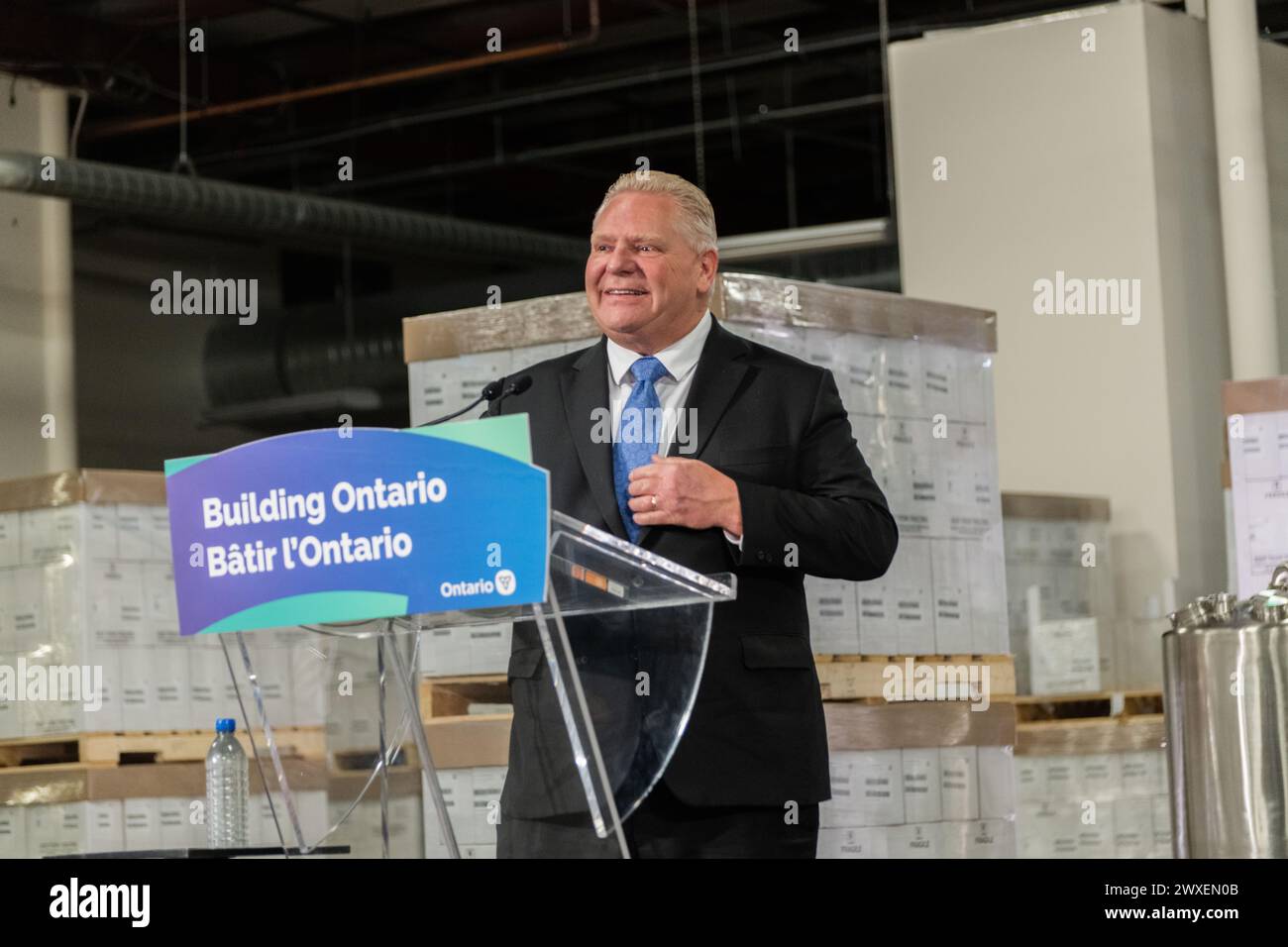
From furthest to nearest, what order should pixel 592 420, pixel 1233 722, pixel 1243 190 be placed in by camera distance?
pixel 1243 190, pixel 1233 722, pixel 592 420

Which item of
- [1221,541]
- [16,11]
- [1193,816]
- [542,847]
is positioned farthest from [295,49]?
[542,847]

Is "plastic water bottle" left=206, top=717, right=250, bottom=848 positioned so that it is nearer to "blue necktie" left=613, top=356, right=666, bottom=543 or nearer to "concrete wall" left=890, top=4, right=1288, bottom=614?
"blue necktie" left=613, top=356, right=666, bottom=543

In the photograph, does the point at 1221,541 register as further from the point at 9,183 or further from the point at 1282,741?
the point at 9,183

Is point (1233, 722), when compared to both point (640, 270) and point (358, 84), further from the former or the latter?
point (358, 84)

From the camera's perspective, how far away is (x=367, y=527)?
2729 millimetres

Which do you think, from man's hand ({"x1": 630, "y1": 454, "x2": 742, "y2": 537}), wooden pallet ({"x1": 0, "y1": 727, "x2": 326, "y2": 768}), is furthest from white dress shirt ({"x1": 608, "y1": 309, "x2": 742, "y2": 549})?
wooden pallet ({"x1": 0, "y1": 727, "x2": 326, "y2": 768})

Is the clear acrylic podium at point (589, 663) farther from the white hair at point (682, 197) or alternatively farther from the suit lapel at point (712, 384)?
the white hair at point (682, 197)

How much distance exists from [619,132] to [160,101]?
3513 millimetres

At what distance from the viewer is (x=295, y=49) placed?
11242 mm

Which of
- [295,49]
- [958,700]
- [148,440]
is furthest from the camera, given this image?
[148,440]

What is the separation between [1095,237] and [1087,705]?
1981mm

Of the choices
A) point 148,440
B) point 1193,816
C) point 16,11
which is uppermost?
point 16,11

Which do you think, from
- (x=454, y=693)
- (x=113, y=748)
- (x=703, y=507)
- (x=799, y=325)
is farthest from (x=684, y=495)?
(x=113, y=748)

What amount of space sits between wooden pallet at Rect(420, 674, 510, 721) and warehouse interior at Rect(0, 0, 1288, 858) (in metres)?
0.01
